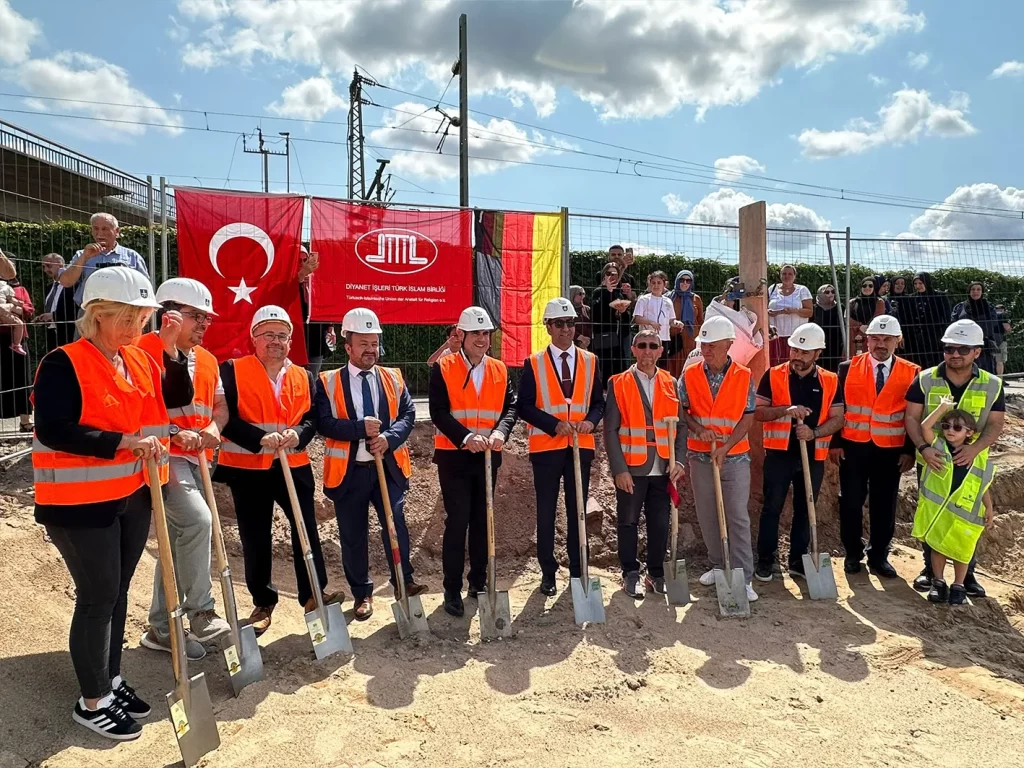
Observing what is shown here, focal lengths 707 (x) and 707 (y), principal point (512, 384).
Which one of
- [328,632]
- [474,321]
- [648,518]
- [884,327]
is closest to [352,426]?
[474,321]

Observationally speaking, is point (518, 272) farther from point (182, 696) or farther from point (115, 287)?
point (182, 696)

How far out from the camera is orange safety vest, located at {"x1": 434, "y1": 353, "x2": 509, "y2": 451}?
209 inches

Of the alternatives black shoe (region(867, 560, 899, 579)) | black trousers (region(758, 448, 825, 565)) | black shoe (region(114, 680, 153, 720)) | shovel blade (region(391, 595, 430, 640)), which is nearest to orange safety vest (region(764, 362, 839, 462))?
black trousers (region(758, 448, 825, 565))

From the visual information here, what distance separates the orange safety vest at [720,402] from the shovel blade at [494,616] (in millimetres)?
2049

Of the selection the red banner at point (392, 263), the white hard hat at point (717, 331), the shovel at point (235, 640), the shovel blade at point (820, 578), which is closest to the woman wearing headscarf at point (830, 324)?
the shovel blade at point (820, 578)

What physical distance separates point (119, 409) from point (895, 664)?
5.07 m

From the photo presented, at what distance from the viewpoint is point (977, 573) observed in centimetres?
710

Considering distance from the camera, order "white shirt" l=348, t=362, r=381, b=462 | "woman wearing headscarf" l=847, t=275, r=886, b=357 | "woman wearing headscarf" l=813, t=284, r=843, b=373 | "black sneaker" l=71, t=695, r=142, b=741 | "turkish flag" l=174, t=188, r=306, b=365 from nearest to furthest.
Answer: "black sneaker" l=71, t=695, r=142, b=741 → "white shirt" l=348, t=362, r=381, b=462 → "turkish flag" l=174, t=188, r=306, b=365 → "woman wearing headscarf" l=813, t=284, r=843, b=373 → "woman wearing headscarf" l=847, t=275, r=886, b=357

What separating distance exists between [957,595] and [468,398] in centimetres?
433

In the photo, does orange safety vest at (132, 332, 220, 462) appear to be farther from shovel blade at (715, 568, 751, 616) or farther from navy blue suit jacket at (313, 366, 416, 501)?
shovel blade at (715, 568, 751, 616)

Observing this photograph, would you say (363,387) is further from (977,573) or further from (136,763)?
(977,573)

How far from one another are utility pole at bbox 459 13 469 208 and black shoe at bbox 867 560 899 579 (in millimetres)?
11030

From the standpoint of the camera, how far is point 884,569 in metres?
6.38

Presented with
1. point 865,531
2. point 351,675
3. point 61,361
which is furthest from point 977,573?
point 61,361
